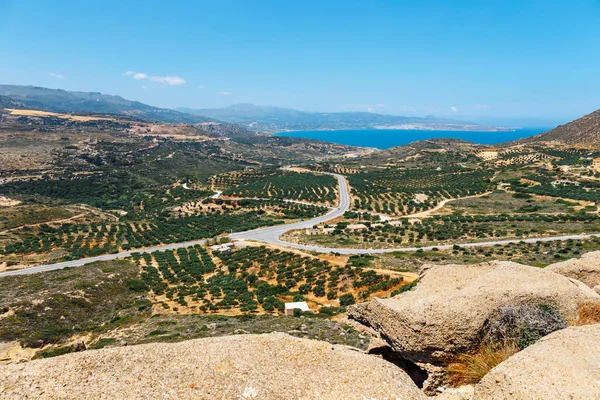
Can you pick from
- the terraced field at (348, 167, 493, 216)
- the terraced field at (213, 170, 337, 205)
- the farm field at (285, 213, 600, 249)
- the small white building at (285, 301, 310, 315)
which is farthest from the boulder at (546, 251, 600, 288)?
the terraced field at (213, 170, 337, 205)

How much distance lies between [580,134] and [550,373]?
607ft

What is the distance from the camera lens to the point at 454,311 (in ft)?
36.3

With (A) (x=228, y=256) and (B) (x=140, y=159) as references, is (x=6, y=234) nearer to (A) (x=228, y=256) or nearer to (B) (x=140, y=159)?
(A) (x=228, y=256)

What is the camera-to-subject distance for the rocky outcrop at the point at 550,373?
7.48 meters

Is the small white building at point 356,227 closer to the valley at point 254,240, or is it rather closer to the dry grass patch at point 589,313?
the valley at point 254,240

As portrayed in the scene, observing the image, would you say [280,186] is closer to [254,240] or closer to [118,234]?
[254,240]

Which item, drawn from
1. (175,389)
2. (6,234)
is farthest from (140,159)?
(175,389)

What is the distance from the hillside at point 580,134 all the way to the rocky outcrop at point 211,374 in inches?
6348

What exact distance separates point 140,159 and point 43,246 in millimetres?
123770

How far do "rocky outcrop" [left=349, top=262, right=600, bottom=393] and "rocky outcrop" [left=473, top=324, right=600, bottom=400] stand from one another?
2080 mm

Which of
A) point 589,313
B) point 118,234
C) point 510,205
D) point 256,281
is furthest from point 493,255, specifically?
point 118,234

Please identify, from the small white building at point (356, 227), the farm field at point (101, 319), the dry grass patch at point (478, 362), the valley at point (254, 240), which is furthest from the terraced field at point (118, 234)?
the dry grass patch at point (478, 362)

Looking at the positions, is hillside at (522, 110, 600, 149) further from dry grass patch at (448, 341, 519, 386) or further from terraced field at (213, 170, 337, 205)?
Answer: dry grass patch at (448, 341, 519, 386)

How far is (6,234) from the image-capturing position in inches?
2699
